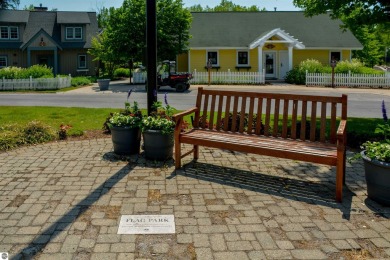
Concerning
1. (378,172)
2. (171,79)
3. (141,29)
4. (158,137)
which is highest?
(141,29)

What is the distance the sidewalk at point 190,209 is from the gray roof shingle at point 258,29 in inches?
1053

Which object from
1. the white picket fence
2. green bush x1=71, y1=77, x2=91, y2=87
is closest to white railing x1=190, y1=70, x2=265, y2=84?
the white picket fence

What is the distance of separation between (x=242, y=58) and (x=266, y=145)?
93.3 ft

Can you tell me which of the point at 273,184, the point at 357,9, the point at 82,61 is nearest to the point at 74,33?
the point at 82,61

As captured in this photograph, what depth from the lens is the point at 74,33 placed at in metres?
39.3

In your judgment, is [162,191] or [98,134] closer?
[162,191]

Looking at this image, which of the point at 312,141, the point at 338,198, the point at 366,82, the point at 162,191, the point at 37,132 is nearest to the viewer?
the point at 338,198

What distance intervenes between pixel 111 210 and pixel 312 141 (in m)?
3.18

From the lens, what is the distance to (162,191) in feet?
17.4

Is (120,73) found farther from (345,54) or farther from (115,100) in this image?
(115,100)

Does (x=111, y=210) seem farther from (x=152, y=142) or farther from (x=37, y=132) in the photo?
(x=37, y=132)

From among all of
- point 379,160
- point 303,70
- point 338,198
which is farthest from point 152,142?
point 303,70

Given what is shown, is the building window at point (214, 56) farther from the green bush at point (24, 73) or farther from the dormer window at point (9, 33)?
the dormer window at point (9, 33)

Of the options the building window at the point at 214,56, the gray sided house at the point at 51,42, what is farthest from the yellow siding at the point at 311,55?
the gray sided house at the point at 51,42
